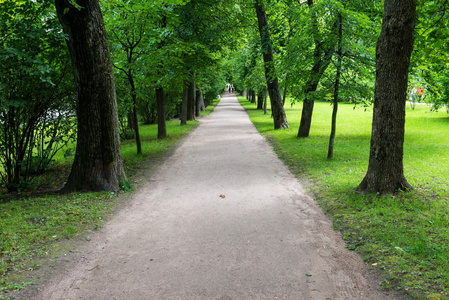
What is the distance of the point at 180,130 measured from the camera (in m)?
18.9

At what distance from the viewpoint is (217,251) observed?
4.51 m

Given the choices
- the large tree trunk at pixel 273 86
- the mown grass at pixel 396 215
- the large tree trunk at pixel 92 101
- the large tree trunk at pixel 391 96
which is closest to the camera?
the mown grass at pixel 396 215

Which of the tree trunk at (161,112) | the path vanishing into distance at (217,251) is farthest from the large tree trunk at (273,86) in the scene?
the path vanishing into distance at (217,251)

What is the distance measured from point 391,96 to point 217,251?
426cm

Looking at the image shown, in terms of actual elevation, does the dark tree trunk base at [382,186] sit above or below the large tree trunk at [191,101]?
below

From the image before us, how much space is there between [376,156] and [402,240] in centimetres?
219

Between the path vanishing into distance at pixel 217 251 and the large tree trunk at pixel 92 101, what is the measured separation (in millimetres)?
1071

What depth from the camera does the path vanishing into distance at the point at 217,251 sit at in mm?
3592

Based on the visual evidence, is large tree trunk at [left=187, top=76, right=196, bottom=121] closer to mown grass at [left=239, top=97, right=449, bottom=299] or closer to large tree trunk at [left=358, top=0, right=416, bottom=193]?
mown grass at [left=239, top=97, right=449, bottom=299]

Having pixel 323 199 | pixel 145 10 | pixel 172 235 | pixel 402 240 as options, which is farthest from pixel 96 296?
pixel 145 10

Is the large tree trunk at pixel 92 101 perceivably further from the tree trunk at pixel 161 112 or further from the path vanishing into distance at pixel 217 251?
the tree trunk at pixel 161 112

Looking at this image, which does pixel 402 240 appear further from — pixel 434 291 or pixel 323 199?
pixel 323 199

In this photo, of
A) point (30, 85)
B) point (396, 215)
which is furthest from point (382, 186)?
point (30, 85)

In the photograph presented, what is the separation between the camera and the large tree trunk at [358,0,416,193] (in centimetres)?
587
